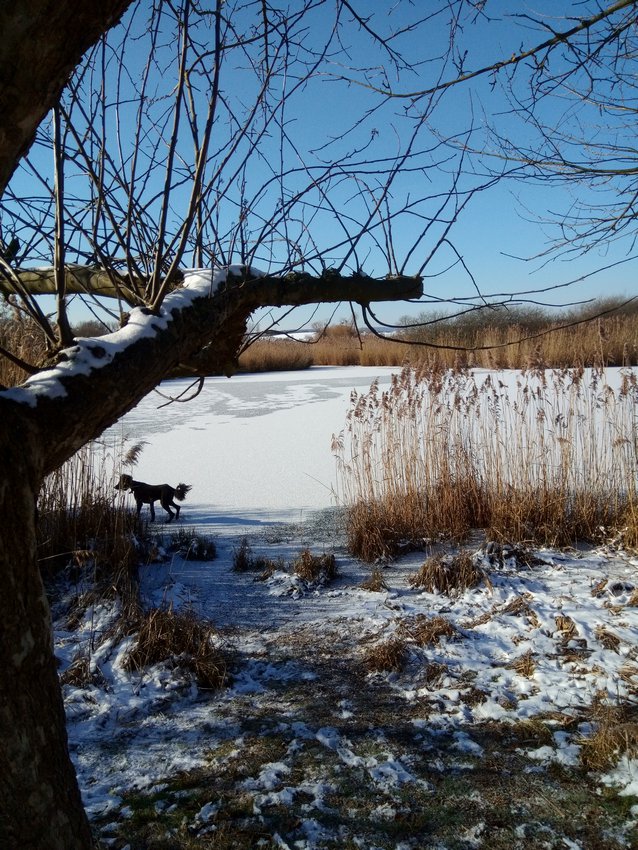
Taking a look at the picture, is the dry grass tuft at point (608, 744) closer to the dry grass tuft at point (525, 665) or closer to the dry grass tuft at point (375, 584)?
the dry grass tuft at point (525, 665)

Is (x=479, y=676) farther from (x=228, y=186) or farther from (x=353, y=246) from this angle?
(x=228, y=186)

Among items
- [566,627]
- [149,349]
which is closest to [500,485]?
[566,627]

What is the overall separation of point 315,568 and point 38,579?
2.93 meters

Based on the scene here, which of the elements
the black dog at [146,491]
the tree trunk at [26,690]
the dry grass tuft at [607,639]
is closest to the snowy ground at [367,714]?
the dry grass tuft at [607,639]

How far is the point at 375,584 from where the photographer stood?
3.55m

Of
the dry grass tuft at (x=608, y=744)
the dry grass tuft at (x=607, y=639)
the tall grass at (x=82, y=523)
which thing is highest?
the tall grass at (x=82, y=523)

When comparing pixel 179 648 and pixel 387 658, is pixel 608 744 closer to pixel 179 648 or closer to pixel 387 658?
pixel 387 658

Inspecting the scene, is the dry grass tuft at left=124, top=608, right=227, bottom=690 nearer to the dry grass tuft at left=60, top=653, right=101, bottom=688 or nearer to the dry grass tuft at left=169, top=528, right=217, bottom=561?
the dry grass tuft at left=60, top=653, right=101, bottom=688

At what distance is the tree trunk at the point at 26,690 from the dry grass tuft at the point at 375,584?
272 cm

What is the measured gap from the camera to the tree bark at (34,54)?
0.79 meters

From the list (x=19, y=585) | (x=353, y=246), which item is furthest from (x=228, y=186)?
(x=19, y=585)

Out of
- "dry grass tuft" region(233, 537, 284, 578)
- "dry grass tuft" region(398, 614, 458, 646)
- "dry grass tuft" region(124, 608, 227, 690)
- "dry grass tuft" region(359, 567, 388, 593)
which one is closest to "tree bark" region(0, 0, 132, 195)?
"dry grass tuft" region(124, 608, 227, 690)

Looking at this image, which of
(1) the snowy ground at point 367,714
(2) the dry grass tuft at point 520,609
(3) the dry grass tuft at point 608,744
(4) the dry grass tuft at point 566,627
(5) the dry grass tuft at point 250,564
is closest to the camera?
(1) the snowy ground at point 367,714

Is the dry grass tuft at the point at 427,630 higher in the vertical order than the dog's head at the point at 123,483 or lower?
lower
